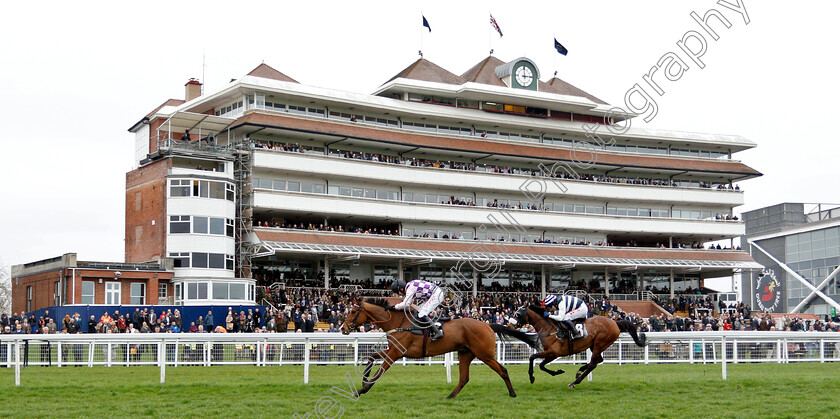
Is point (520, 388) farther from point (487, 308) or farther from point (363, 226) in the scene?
point (363, 226)

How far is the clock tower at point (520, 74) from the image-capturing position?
51062 mm

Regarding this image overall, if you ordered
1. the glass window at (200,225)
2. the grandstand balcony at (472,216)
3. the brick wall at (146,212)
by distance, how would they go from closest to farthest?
the glass window at (200,225), the brick wall at (146,212), the grandstand balcony at (472,216)

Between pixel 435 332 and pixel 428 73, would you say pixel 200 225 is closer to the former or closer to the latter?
pixel 428 73

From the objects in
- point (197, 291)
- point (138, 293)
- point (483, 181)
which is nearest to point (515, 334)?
Result: point (138, 293)

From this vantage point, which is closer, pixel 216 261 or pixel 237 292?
pixel 237 292

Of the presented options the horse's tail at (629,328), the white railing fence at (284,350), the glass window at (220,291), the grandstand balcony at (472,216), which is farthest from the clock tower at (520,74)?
the horse's tail at (629,328)

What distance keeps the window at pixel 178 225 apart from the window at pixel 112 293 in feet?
12.0

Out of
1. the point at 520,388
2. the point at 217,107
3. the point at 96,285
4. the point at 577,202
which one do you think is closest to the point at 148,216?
the point at 96,285

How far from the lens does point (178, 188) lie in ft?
127

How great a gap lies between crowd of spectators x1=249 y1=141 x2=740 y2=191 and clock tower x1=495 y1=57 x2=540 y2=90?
14.7 ft

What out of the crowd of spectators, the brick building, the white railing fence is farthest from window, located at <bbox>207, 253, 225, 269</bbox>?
the white railing fence

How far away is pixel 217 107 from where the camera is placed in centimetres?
4653

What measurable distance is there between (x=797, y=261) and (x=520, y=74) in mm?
24971

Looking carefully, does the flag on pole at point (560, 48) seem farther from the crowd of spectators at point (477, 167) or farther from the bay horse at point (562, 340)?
the bay horse at point (562, 340)
